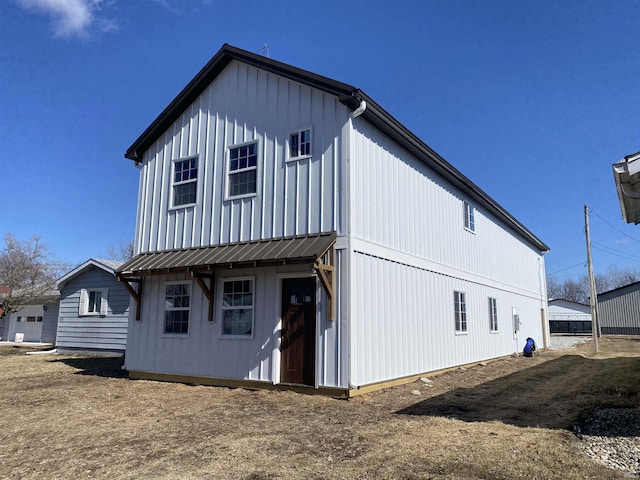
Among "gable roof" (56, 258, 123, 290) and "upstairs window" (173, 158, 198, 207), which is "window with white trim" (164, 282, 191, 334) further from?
"gable roof" (56, 258, 123, 290)

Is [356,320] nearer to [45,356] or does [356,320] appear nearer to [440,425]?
[440,425]

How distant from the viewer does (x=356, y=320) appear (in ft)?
29.8

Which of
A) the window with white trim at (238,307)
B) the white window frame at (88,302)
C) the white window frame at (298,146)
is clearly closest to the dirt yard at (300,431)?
the window with white trim at (238,307)

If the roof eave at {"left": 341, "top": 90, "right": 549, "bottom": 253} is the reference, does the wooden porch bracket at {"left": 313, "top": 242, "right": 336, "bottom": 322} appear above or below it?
below

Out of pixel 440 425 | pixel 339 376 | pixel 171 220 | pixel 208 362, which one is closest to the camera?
pixel 440 425

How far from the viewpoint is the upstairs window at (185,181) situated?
12.1 meters

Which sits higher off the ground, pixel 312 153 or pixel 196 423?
pixel 312 153

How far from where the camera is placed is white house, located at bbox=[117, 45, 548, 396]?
936 cm

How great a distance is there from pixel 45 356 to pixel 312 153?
14.9m

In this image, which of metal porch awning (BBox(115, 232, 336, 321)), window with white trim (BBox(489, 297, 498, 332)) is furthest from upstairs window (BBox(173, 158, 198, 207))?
window with white trim (BBox(489, 297, 498, 332))

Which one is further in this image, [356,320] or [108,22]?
[108,22]

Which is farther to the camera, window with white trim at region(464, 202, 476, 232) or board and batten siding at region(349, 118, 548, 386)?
window with white trim at region(464, 202, 476, 232)

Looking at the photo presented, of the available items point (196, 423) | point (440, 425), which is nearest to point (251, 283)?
point (196, 423)

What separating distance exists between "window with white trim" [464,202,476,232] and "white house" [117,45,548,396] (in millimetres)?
2363
